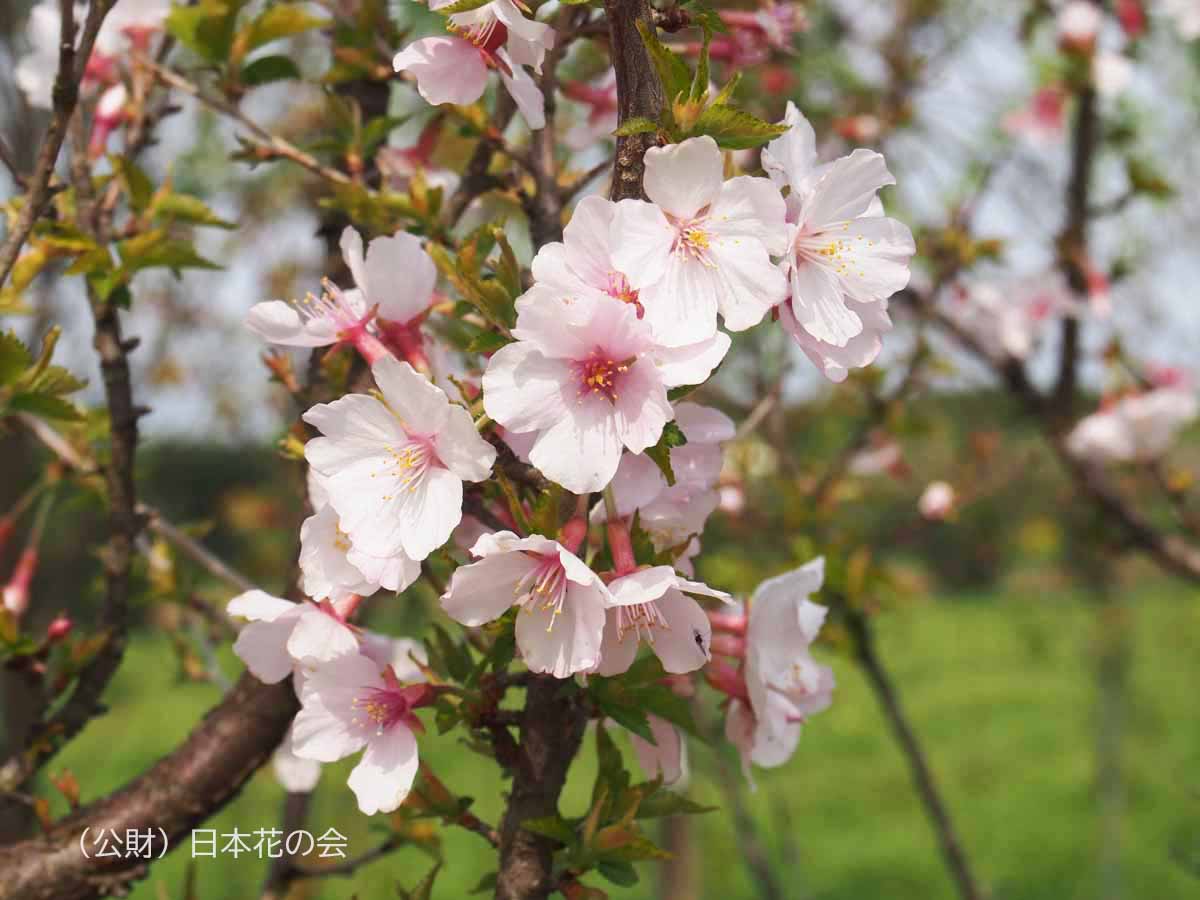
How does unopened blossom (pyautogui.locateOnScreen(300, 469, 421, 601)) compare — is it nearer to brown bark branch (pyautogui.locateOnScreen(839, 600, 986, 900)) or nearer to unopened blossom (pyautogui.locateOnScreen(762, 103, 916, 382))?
unopened blossom (pyautogui.locateOnScreen(762, 103, 916, 382))

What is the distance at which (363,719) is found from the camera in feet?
2.81

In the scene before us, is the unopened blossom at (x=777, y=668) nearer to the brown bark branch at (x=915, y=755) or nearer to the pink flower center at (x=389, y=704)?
the pink flower center at (x=389, y=704)

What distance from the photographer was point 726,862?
14.1 ft

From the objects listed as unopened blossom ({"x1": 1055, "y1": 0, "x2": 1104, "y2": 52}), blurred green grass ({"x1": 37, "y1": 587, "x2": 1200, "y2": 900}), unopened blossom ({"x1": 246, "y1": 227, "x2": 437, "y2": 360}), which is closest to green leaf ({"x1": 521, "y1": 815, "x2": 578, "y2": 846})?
unopened blossom ({"x1": 246, "y1": 227, "x2": 437, "y2": 360})

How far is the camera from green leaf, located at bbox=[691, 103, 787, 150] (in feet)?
2.47

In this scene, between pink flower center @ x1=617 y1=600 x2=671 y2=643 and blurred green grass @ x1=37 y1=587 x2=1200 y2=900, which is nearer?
pink flower center @ x1=617 y1=600 x2=671 y2=643

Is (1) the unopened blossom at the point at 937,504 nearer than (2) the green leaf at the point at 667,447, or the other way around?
(2) the green leaf at the point at 667,447

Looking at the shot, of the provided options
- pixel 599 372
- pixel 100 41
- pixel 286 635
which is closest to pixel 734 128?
pixel 599 372

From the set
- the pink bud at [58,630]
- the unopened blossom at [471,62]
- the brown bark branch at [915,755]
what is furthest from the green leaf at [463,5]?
the brown bark branch at [915,755]

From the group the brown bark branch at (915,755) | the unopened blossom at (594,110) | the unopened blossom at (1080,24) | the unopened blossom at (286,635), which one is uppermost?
the unopened blossom at (594,110)

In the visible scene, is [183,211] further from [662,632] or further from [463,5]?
[662,632]

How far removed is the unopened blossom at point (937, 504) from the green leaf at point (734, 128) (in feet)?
4.69

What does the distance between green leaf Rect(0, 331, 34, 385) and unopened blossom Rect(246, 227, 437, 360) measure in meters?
0.22

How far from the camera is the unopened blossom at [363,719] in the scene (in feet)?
2.75
